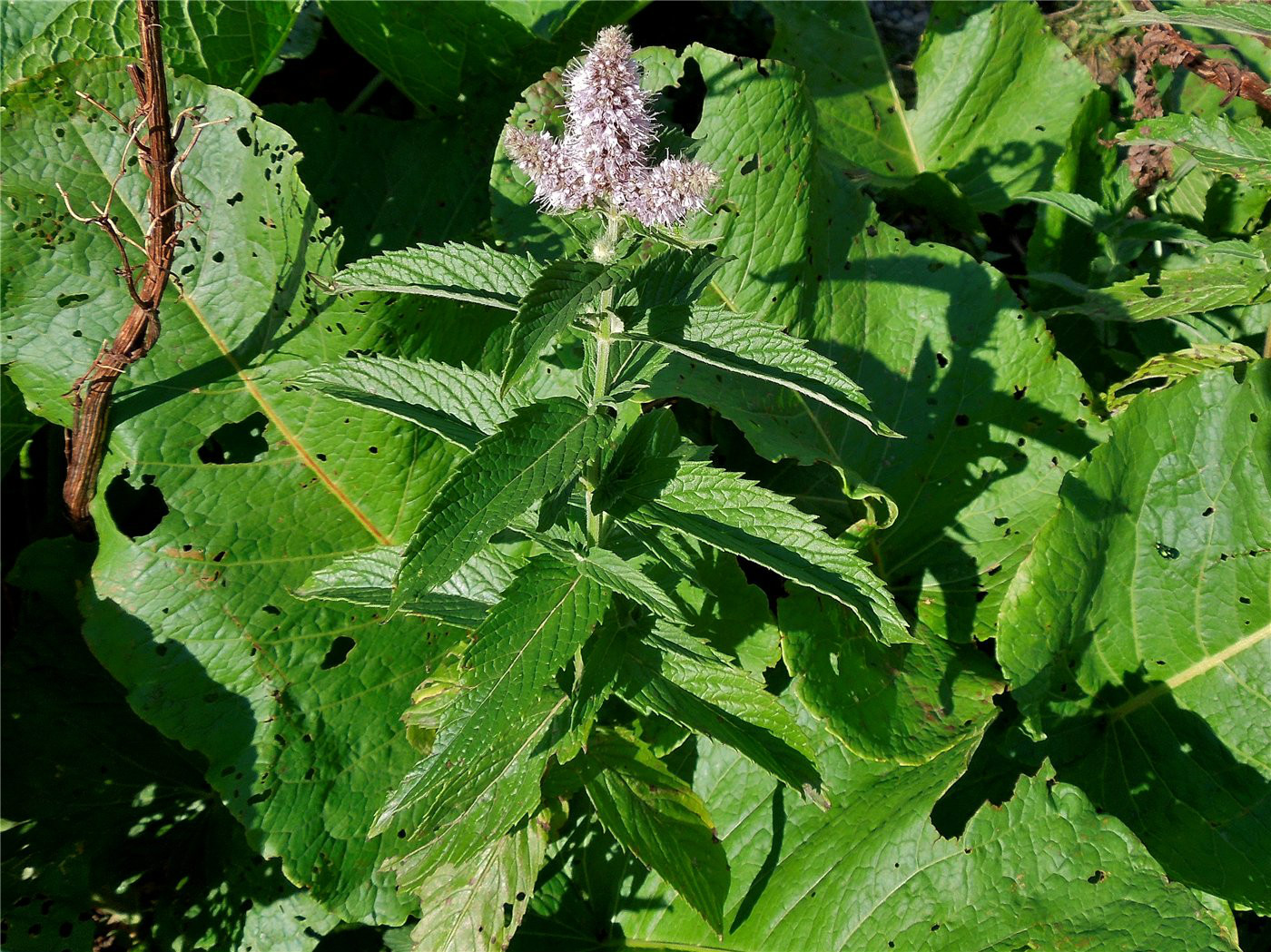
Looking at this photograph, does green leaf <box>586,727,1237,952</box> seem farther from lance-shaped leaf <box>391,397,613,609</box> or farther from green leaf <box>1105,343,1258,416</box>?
lance-shaped leaf <box>391,397,613,609</box>

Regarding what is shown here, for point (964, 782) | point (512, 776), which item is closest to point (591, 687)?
point (512, 776)

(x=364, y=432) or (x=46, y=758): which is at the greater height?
(x=364, y=432)

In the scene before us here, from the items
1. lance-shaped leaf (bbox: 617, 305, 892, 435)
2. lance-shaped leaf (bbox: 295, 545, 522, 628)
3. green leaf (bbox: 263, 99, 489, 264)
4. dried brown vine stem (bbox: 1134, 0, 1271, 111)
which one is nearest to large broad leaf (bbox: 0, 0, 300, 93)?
green leaf (bbox: 263, 99, 489, 264)

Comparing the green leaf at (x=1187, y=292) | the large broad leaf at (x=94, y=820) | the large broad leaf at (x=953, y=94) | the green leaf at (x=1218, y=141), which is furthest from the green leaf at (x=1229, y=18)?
the large broad leaf at (x=94, y=820)

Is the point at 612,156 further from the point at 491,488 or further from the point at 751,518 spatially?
the point at 751,518

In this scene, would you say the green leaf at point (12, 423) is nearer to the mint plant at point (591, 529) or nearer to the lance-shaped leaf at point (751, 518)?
the mint plant at point (591, 529)

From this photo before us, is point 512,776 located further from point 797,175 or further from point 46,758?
point 797,175
